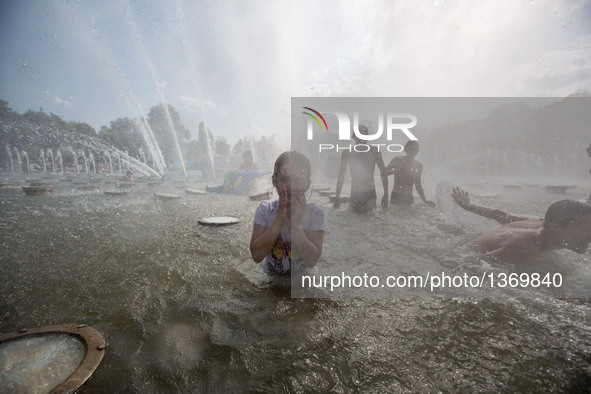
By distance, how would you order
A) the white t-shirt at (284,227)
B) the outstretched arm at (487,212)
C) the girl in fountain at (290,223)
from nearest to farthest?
the girl in fountain at (290,223) < the white t-shirt at (284,227) < the outstretched arm at (487,212)

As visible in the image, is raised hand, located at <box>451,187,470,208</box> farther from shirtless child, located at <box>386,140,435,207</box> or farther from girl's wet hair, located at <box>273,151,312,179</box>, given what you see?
girl's wet hair, located at <box>273,151,312,179</box>

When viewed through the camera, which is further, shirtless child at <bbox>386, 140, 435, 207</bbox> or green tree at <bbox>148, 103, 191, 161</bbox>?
green tree at <bbox>148, 103, 191, 161</bbox>

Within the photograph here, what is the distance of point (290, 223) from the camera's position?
8.43 ft

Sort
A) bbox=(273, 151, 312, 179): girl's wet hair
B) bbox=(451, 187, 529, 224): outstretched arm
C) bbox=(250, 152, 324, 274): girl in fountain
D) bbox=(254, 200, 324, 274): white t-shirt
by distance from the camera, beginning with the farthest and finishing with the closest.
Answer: bbox=(451, 187, 529, 224): outstretched arm, bbox=(254, 200, 324, 274): white t-shirt, bbox=(273, 151, 312, 179): girl's wet hair, bbox=(250, 152, 324, 274): girl in fountain

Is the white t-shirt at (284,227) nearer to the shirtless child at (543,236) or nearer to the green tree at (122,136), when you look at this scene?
the shirtless child at (543,236)

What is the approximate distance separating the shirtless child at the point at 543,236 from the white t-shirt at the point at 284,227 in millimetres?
2924

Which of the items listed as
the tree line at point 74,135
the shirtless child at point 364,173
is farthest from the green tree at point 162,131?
the shirtless child at point 364,173

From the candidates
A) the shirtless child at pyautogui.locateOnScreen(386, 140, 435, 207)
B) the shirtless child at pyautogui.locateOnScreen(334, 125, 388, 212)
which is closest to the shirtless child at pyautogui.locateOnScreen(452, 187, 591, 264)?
the shirtless child at pyautogui.locateOnScreen(334, 125, 388, 212)

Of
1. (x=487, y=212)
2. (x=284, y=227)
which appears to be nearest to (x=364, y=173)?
(x=487, y=212)

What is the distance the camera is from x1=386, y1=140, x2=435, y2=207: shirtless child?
6877mm

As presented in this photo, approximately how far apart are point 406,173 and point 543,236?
4160 millimetres

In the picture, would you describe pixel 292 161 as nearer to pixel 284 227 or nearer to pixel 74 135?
pixel 284 227

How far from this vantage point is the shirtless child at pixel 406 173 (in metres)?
6.88

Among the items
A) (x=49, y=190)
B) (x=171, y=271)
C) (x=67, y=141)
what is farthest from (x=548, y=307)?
(x=67, y=141)
